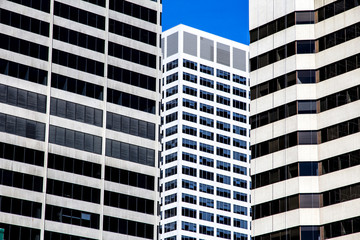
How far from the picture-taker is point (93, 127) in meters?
121

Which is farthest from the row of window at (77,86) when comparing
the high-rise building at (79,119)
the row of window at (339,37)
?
the row of window at (339,37)

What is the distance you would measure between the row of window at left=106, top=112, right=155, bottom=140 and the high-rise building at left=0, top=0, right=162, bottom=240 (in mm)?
131

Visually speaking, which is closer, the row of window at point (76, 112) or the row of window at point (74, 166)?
the row of window at point (74, 166)

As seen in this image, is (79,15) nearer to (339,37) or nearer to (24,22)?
(24,22)

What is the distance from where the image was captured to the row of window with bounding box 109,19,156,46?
12594 centimetres

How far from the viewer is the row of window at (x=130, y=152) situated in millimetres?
121750

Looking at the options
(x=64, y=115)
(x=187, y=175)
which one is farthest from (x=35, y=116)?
(x=187, y=175)

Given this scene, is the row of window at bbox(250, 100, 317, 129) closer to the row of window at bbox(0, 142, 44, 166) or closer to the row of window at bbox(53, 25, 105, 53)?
the row of window at bbox(0, 142, 44, 166)

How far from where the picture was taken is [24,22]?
117 meters

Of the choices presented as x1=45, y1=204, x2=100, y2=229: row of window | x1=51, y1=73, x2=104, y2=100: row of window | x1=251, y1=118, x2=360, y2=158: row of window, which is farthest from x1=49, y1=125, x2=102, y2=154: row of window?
x1=251, y1=118, x2=360, y2=158: row of window

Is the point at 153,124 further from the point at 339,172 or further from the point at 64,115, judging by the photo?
the point at 339,172

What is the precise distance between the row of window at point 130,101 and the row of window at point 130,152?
5.38 m

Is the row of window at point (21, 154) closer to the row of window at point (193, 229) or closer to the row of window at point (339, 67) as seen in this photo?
the row of window at point (339, 67)

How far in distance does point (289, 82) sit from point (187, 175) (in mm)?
104114
